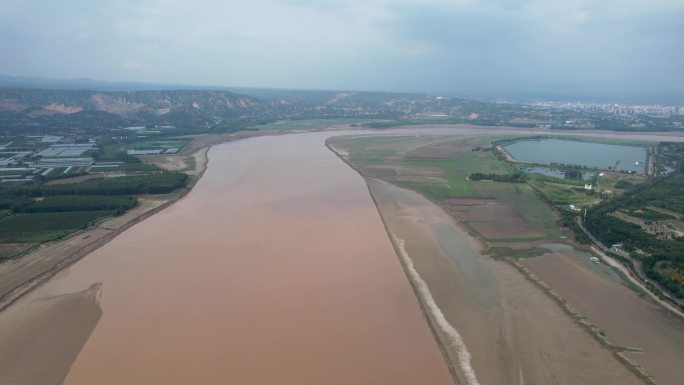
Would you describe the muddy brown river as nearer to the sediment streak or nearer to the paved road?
the sediment streak

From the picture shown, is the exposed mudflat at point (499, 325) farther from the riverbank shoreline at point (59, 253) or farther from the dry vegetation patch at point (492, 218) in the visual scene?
the riverbank shoreline at point (59, 253)

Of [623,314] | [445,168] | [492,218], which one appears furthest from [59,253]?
[445,168]

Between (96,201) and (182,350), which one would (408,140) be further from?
(182,350)

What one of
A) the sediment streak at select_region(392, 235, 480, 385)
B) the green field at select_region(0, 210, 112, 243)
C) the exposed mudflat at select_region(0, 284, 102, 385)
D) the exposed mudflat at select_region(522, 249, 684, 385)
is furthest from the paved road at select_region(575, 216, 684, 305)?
the green field at select_region(0, 210, 112, 243)

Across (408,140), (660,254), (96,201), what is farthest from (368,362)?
(408,140)

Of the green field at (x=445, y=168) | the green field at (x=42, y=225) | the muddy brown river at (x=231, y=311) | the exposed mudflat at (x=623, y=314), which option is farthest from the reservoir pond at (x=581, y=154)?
the green field at (x=42, y=225)
